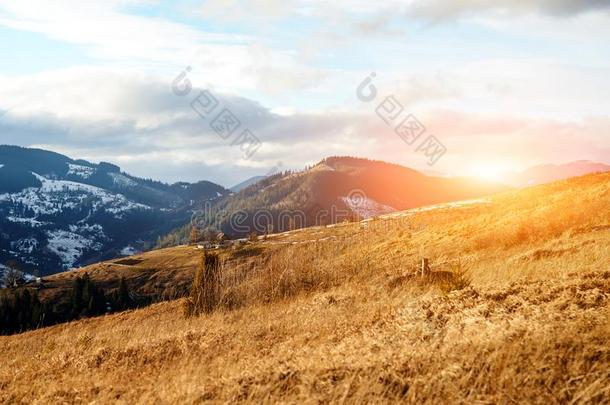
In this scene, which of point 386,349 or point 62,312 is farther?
point 62,312

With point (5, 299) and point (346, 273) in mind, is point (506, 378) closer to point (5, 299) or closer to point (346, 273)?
point (346, 273)

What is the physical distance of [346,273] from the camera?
84.5 ft

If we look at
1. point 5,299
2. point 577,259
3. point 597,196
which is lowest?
point 5,299

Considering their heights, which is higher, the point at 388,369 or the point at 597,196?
the point at 597,196

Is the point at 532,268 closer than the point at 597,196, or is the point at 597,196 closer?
the point at 532,268

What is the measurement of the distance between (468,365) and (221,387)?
14.6 feet

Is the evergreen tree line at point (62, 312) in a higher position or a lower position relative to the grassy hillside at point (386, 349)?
lower

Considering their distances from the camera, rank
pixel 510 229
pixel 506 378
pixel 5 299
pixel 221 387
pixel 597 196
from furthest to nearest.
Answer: pixel 5 299
pixel 597 196
pixel 510 229
pixel 221 387
pixel 506 378

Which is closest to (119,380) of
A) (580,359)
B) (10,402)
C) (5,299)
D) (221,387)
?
(10,402)

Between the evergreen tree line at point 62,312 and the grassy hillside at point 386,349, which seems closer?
the grassy hillside at point 386,349

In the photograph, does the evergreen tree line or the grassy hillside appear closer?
the grassy hillside

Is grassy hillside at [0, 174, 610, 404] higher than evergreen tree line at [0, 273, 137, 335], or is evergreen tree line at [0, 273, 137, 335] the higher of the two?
grassy hillside at [0, 174, 610, 404]

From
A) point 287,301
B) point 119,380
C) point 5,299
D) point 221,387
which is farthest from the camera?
point 5,299

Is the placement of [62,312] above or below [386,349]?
below
